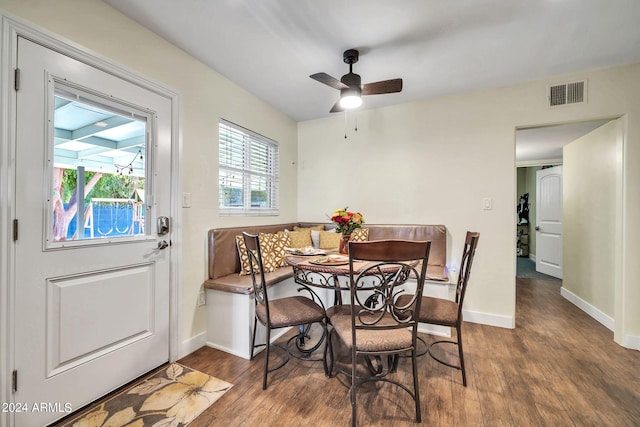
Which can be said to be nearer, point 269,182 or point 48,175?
point 48,175

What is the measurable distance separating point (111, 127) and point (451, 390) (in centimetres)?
284

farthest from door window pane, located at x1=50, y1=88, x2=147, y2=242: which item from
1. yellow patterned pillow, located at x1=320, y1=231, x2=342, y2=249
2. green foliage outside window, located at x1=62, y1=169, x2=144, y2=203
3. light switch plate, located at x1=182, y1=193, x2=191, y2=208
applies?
yellow patterned pillow, located at x1=320, y1=231, x2=342, y2=249

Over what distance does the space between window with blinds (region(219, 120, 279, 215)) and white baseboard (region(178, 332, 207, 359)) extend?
113cm

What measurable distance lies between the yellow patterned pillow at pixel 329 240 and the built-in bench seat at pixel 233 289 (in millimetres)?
638

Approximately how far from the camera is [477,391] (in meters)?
1.70

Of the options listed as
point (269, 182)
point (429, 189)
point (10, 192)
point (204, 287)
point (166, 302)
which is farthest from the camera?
point (269, 182)

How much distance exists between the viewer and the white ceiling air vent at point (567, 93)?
2477 mm

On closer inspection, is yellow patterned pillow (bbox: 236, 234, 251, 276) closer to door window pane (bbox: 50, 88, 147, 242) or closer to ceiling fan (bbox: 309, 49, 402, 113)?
door window pane (bbox: 50, 88, 147, 242)

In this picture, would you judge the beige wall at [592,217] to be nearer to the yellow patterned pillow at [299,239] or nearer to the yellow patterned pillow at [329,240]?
the yellow patterned pillow at [329,240]

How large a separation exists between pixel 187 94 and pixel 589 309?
4.78m

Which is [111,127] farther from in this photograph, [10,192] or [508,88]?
[508,88]

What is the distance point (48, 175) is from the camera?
4.69ft

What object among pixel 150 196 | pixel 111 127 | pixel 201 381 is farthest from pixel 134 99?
pixel 201 381

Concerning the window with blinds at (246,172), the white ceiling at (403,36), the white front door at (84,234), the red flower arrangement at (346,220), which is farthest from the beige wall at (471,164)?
the white front door at (84,234)
